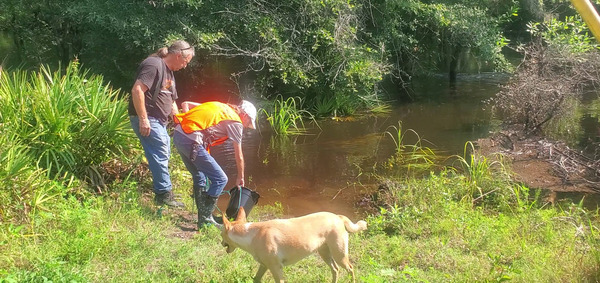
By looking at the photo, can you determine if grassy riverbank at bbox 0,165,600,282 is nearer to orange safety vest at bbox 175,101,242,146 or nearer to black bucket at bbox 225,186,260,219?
black bucket at bbox 225,186,260,219

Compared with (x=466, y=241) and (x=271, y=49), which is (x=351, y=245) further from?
(x=271, y=49)

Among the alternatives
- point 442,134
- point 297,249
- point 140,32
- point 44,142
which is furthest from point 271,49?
point 297,249

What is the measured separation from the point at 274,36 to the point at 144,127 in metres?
7.16

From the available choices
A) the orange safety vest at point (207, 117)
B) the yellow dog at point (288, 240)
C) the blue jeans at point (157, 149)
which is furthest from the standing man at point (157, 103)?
the yellow dog at point (288, 240)

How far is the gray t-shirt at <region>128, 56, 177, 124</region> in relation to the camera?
5.46m

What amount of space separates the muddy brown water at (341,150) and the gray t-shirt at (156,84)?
1972mm

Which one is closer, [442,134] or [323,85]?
[442,134]

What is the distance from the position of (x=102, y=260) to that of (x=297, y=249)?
180cm

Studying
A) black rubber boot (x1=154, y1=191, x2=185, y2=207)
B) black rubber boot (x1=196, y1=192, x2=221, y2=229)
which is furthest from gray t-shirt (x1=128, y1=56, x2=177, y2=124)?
black rubber boot (x1=196, y1=192, x2=221, y2=229)

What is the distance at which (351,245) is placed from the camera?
5277 mm

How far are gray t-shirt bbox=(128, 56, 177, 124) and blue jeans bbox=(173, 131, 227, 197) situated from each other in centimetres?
42

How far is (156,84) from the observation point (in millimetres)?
5609

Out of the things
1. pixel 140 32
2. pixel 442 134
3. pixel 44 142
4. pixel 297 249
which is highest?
pixel 140 32

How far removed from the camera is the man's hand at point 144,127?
18.0 feet
